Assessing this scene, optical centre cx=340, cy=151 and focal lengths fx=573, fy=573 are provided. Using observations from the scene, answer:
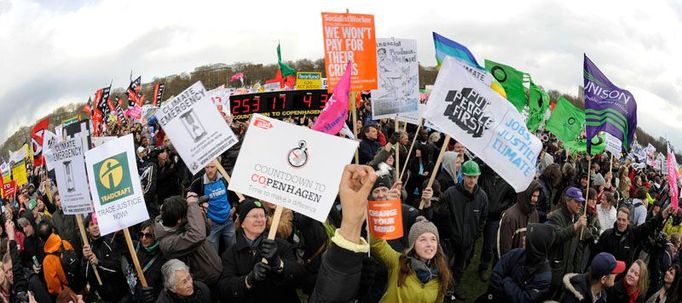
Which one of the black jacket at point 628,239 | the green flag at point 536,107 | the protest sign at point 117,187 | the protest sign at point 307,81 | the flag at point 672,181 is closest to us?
the protest sign at point 117,187

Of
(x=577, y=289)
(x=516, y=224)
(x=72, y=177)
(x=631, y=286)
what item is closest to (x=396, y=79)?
(x=516, y=224)

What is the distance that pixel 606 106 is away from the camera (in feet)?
23.8

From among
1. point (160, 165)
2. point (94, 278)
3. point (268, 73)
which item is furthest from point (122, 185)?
point (268, 73)

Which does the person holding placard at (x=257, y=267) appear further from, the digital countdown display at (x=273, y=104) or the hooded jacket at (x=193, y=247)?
the digital countdown display at (x=273, y=104)

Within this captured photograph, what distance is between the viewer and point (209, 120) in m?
5.65

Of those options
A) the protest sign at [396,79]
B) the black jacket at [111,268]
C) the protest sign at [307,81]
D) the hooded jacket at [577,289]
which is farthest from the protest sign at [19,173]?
the protest sign at [307,81]

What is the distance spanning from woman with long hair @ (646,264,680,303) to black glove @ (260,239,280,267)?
3866mm

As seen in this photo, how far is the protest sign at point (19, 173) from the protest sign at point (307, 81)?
13998 millimetres

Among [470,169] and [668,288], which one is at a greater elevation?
[470,169]

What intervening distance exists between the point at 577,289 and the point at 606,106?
3607 millimetres

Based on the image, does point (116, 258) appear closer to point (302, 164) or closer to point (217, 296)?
point (217, 296)

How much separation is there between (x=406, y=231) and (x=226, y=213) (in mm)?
2077

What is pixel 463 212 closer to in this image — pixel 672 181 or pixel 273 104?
pixel 672 181

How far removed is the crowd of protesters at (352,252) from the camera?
372 cm
